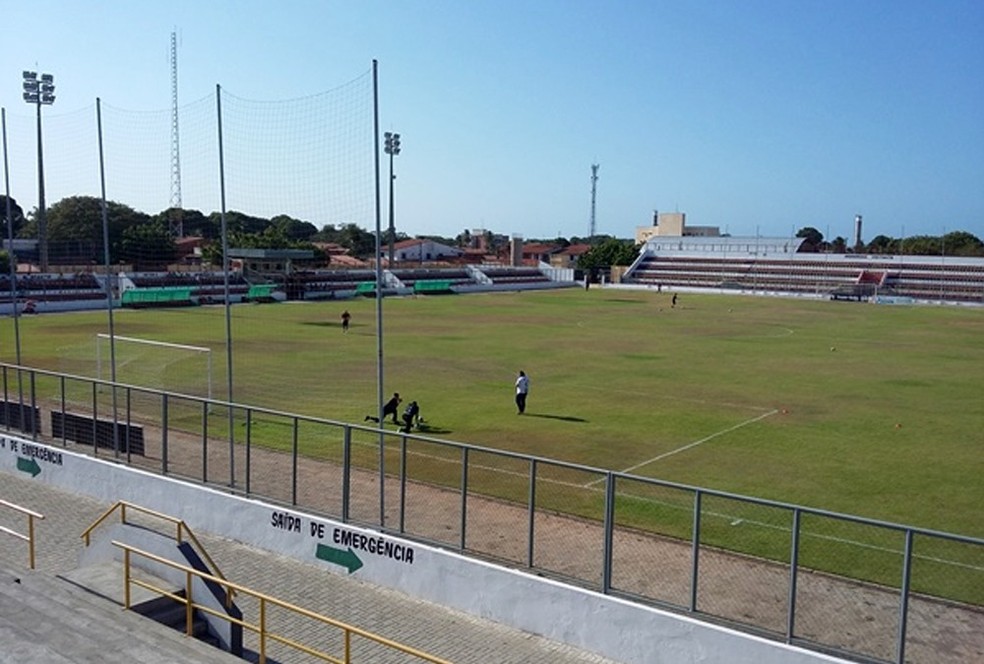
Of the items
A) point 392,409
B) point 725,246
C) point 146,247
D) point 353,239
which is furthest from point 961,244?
point 392,409

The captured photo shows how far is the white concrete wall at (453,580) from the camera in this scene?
11820 mm

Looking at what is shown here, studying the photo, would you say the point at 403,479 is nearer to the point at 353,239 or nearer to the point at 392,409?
the point at 392,409

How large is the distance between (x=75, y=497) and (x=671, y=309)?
65.1 metres

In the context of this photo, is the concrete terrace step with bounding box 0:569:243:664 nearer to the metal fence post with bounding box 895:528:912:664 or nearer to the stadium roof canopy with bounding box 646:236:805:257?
the metal fence post with bounding box 895:528:912:664

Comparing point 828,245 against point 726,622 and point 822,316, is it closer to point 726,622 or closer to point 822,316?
point 822,316

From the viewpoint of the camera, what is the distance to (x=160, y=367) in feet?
103

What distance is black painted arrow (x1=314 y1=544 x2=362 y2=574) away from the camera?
15.3 meters

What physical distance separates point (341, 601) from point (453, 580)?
6.22ft

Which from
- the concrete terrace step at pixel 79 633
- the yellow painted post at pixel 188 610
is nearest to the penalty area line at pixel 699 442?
the yellow painted post at pixel 188 610

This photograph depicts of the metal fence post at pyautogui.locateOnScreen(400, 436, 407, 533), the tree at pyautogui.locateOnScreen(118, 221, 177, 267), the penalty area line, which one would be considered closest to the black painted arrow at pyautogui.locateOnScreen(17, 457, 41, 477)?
the metal fence post at pyautogui.locateOnScreen(400, 436, 407, 533)

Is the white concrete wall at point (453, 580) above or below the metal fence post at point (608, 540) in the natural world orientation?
below

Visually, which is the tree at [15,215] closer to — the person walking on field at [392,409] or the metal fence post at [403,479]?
the person walking on field at [392,409]

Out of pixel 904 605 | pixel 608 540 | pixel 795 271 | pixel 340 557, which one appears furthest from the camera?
pixel 795 271

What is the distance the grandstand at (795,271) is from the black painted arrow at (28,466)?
9302 centimetres
